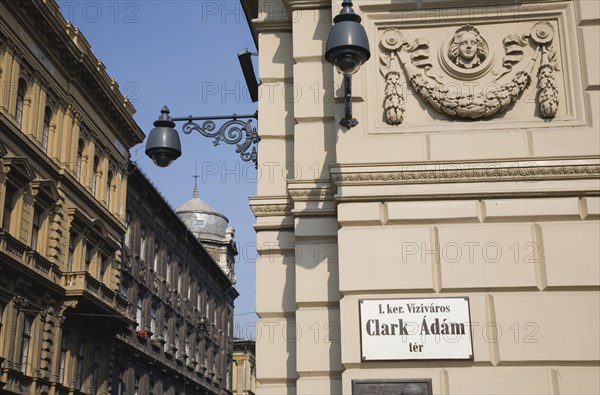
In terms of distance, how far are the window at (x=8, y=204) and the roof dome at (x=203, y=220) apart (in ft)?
146

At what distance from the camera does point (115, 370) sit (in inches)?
1531

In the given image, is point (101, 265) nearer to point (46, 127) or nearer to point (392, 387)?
point (46, 127)

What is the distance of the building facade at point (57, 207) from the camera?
27312 millimetres

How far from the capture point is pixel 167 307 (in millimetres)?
49156

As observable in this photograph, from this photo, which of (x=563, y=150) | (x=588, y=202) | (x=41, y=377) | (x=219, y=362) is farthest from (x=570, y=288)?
(x=219, y=362)

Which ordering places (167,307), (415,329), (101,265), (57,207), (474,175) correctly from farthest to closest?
(167,307), (101,265), (57,207), (474,175), (415,329)

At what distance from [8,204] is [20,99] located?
3872 mm

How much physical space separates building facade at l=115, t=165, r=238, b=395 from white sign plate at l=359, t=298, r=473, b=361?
112 ft

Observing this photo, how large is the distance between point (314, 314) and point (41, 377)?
952 inches

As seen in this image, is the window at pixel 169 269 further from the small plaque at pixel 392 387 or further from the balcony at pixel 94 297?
the small plaque at pixel 392 387

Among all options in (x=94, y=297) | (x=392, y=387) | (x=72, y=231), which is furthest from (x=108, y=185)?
(x=392, y=387)

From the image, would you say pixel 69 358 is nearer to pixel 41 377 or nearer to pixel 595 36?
pixel 41 377

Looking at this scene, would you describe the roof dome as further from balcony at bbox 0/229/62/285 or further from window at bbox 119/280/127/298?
balcony at bbox 0/229/62/285

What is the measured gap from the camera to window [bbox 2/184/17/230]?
27.2 metres
